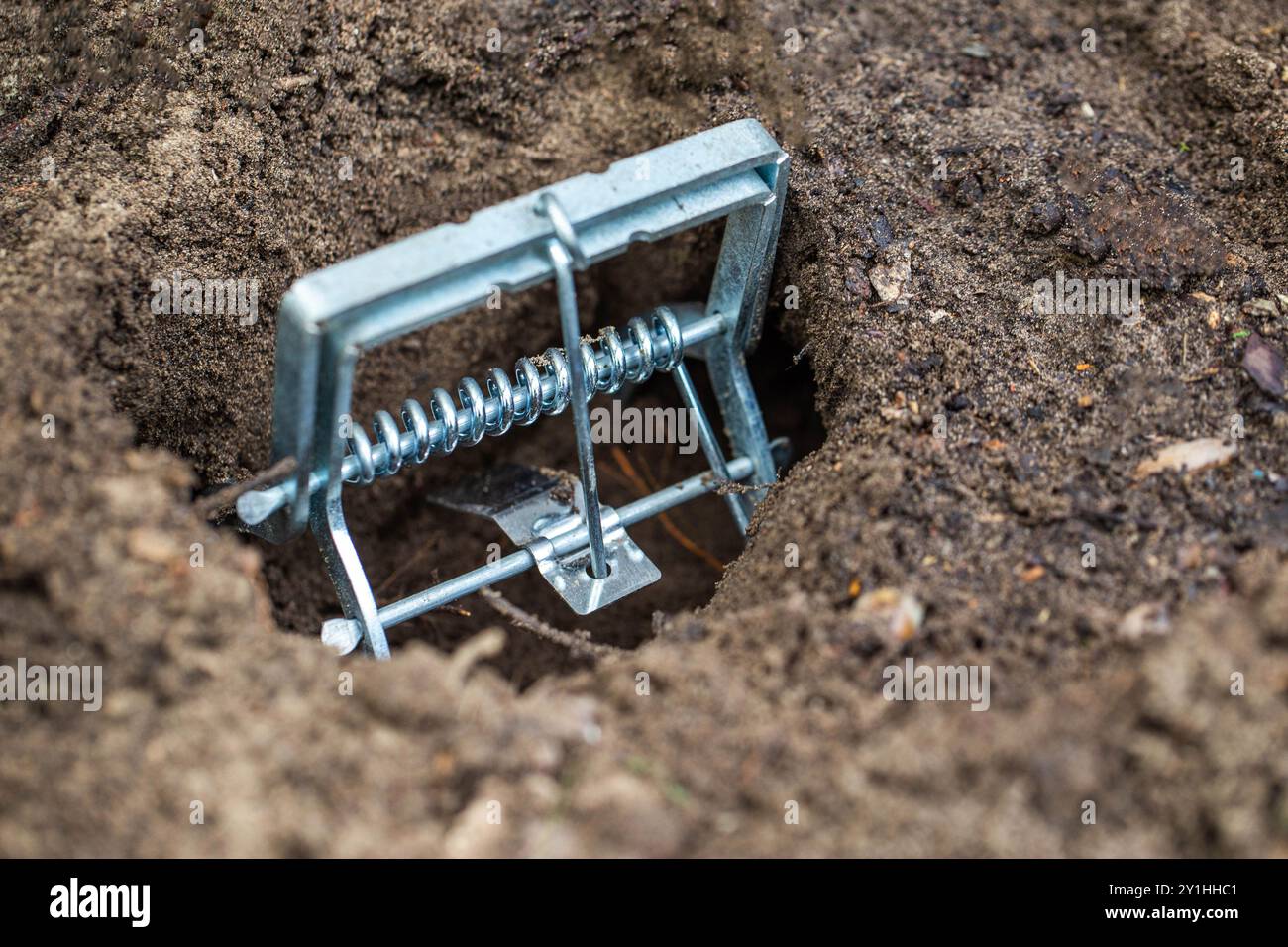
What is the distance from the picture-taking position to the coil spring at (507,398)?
5.97ft

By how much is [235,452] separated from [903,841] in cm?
139

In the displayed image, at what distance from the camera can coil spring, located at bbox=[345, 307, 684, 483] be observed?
1.82m

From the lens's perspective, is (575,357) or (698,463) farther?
(698,463)

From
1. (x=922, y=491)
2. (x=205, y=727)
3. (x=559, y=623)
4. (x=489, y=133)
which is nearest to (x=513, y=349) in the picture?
(x=489, y=133)

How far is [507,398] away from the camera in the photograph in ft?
6.14
